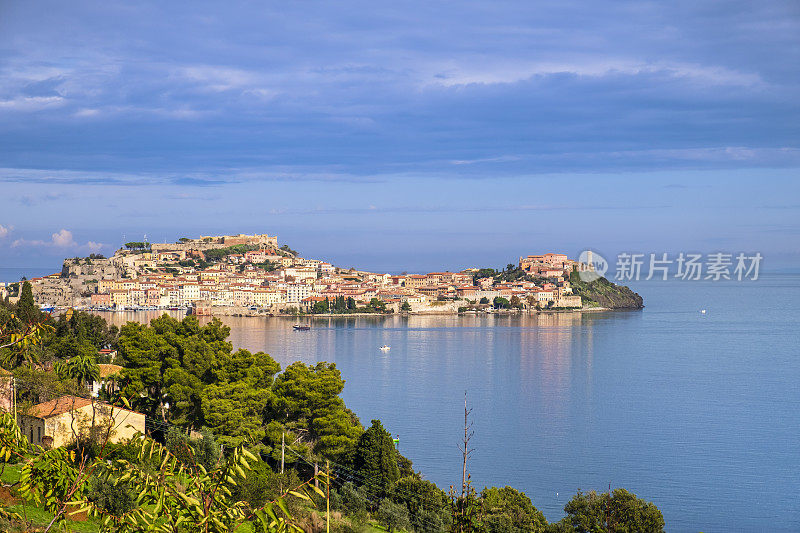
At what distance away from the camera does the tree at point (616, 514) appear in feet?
18.7

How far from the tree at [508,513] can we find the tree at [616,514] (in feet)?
0.82

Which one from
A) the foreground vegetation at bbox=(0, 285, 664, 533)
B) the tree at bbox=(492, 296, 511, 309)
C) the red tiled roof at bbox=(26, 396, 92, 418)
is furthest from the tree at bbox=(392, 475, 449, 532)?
the tree at bbox=(492, 296, 511, 309)

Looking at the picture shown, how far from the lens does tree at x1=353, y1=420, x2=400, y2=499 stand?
647cm

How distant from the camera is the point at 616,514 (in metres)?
5.78

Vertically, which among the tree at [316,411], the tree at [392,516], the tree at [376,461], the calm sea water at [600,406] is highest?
the tree at [316,411]

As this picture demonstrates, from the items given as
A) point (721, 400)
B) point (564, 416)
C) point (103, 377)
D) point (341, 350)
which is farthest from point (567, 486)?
point (341, 350)

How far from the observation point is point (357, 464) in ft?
22.2

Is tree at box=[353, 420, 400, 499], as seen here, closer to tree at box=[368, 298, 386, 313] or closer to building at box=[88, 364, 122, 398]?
building at box=[88, 364, 122, 398]

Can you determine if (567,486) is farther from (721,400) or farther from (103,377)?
(721,400)

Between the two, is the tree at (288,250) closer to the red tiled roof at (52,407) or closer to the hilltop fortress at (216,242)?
the hilltop fortress at (216,242)

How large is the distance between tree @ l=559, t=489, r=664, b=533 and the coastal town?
97.9 ft

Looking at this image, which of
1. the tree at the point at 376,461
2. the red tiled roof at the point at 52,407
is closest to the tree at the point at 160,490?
the red tiled roof at the point at 52,407

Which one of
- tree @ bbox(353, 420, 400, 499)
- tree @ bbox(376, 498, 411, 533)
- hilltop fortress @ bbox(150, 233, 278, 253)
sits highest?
hilltop fortress @ bbox(150, 233, 278, 253)

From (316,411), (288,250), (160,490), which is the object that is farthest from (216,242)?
(160,490)
